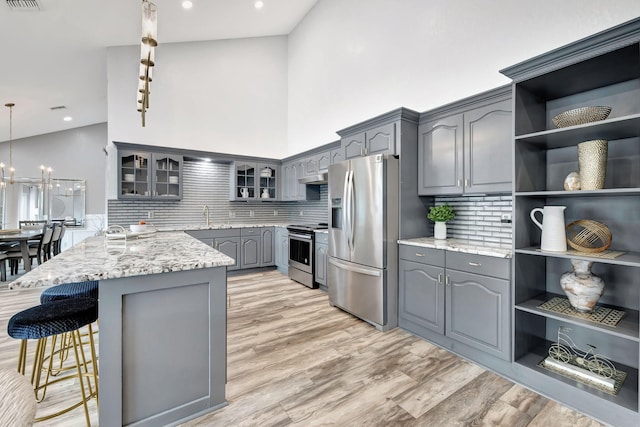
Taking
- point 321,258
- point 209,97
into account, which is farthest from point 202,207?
point 321,258

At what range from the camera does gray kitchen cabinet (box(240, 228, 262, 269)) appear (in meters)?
5.25

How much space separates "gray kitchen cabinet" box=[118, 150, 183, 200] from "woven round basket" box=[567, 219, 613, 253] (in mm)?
5202

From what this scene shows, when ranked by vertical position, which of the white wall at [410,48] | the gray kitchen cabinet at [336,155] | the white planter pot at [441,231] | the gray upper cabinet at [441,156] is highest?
the white wall at [410,48]

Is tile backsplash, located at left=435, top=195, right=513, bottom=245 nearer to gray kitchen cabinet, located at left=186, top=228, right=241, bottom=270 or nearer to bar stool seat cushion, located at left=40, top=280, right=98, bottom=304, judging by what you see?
bar stool seat cushion, located at left=40, top=280, right=98, bottom=304

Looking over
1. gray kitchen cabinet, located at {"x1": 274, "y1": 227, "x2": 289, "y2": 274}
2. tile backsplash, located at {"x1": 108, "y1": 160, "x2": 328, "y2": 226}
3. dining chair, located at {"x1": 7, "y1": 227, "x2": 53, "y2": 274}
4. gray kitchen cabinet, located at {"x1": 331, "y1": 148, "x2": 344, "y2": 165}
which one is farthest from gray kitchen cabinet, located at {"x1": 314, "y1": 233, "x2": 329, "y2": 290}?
dining chair, located at {"x1": 7, "y1": 227, "x2": 53, "y2": 274}

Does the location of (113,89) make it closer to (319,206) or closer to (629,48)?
(319,206)

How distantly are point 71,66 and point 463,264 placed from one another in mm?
6444

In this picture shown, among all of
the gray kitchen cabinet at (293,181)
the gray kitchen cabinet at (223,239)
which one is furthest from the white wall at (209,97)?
the gray kitchen cabinet at (223,239)

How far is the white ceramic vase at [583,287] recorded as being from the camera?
1890 mm

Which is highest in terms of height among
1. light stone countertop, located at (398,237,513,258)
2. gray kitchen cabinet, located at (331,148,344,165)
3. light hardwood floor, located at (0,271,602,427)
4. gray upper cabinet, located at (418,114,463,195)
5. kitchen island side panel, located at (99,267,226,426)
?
gray kitchen cabinet, located at (331,148,344,165)

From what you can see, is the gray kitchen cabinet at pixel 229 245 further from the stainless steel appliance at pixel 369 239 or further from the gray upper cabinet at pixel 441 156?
the gray upper cabinet at pixel 441 156

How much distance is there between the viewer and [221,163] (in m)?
5.69

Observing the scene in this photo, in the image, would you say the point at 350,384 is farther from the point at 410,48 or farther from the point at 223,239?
the point at 410,48

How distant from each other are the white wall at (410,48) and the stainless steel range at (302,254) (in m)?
1.75
